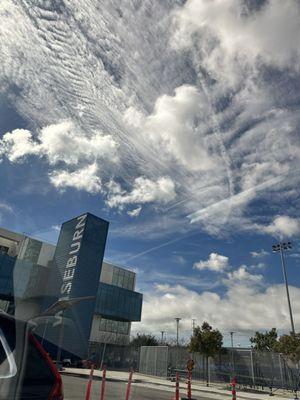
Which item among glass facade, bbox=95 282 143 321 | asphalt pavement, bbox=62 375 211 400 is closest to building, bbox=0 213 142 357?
glass facade, bbox=95 282 143 321

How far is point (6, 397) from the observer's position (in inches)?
74.7

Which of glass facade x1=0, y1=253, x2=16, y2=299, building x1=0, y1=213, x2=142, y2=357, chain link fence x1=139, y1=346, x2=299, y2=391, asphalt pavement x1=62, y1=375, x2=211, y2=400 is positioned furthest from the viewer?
glass facade x1=0, y1=253, x2=16, y2=299

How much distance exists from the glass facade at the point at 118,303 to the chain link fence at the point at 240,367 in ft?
118

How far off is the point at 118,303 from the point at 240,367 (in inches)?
1837

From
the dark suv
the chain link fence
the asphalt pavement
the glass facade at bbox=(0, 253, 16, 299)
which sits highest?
the glass facade at bbox=(0, 253, 16, 299)

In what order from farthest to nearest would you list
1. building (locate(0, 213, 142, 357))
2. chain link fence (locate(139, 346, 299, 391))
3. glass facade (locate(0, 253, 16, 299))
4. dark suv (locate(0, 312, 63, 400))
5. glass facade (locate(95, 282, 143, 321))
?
glass facade (locate(95, 282, 143, 321)) < glass facade (locate(0, 253, 16, 299)) < building (locate(0, 213, 142, 357)) < chain link fence (locate(139, 346, 299, 391)) < dark suv (locate(0, 312, 63, 400))

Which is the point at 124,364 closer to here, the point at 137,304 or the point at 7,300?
the point at 7,300

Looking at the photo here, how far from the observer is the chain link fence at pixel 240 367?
2227 cm

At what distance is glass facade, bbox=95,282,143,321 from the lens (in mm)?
63906

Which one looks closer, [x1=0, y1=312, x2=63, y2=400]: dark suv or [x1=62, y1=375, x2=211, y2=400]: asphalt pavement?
[x1=0, y1=312, x2=63, y2=400]: dark suv

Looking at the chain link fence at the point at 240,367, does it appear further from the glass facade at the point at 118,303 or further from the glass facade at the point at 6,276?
the glass facade at the point at 118,303

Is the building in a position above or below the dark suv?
above

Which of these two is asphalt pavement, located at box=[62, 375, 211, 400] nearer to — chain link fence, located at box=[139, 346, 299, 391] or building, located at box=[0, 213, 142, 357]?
chain link fence, located at box=[139, 346, 299, 391]

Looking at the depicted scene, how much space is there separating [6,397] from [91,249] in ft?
157
